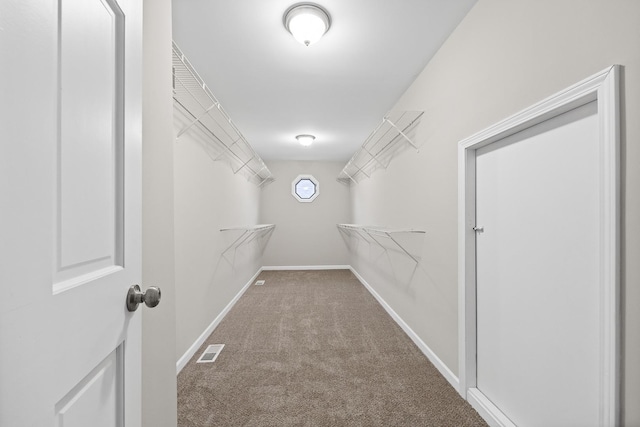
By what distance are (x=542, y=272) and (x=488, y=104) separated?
0.90m

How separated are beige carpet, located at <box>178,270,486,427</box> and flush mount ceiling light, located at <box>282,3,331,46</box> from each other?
88.1 inches

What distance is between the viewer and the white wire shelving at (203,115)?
176cm

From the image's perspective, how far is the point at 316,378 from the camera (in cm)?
200

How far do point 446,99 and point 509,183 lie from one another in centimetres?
80

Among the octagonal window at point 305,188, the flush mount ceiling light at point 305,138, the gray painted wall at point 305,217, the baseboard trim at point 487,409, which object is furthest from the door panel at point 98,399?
the octagonal window at point 305,188

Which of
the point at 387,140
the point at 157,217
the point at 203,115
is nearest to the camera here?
the point at 157,217

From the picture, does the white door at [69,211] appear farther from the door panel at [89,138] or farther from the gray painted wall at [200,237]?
the gray painted wall at [200,237]

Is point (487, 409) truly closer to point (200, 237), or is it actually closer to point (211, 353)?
point (211, 353)

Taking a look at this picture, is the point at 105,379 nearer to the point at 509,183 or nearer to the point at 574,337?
the point at 574,337

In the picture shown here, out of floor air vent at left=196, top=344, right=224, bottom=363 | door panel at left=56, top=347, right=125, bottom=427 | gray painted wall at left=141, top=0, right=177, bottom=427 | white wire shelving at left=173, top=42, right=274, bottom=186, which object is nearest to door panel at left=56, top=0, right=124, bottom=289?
door panel at left=56, top=347, right=125, bottom=427

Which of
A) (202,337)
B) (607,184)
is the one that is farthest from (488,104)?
(202,337)

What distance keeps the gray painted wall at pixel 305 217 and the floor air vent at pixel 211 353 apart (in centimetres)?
359

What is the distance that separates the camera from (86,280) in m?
0.57

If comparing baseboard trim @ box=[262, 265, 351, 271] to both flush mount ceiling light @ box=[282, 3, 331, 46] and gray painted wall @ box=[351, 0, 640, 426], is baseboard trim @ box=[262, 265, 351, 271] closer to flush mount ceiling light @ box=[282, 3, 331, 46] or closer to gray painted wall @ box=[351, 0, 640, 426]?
gray painted wall @ box=[351, 0, 640, 426]
